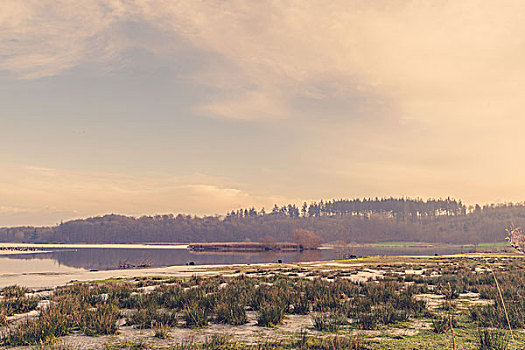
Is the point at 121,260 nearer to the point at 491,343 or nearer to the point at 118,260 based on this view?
the point at 118,260

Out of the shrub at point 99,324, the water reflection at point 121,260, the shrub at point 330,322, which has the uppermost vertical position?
the shrub at point 99,324

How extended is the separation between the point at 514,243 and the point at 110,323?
909cm

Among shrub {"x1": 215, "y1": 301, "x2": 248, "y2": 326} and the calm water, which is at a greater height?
shrub {"x1": 215, "y1": 301, "x2": 248, "y2": 326}

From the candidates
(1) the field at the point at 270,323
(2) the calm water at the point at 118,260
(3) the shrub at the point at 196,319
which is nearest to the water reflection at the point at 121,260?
(2) the calm water at the point at 118,260

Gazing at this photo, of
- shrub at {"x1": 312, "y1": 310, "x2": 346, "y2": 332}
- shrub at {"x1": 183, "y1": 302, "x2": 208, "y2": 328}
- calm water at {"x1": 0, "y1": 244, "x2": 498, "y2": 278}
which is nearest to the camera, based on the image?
shrub at {"x1": 312, "y1": 310, "x2": 346, "y2": 332}

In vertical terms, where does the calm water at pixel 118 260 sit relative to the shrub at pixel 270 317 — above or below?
below

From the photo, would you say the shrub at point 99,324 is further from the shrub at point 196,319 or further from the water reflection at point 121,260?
the water reflection at point 121,260

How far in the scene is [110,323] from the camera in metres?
9.98

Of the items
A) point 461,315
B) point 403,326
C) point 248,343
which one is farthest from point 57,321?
point 461,315

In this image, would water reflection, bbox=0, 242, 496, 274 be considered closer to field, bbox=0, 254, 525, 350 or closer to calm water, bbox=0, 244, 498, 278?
calm water, bbox=0, 244, 498, 278

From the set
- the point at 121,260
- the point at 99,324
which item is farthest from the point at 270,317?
the point at 121,260

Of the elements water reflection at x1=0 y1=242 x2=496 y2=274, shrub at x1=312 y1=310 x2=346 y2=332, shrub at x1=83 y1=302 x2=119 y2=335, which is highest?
shrub at x1=83 y1=302 x2=119 y2=335

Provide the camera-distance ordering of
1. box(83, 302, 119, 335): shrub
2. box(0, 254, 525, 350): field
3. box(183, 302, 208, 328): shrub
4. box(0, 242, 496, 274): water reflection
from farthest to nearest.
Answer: box(0, 242, 496, 274): water reflection → box(183, 302, 208, 328): shrub → box(83, 302, 119, 335): shrub → box(0, 254, 525, 350): field

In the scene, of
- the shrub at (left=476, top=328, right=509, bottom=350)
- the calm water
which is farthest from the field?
the calm water
